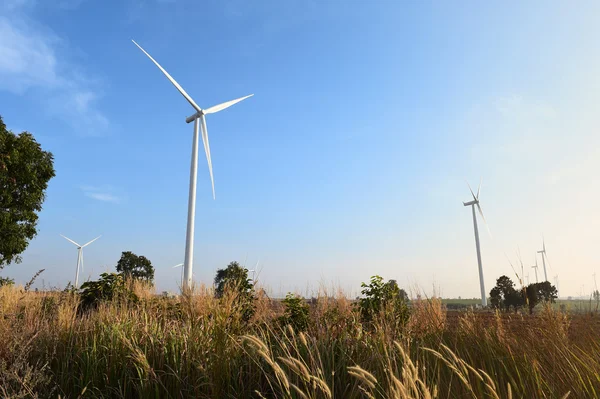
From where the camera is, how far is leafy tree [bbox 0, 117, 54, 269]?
2112 centimetres

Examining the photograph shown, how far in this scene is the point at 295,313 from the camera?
29.0ft

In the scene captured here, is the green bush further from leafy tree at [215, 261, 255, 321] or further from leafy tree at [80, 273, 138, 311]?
leafy tree at [80, 273, 138, 311]

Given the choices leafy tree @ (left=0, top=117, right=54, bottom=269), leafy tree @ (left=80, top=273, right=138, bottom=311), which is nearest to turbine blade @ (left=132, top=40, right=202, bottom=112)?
leafy tree @ (left=0, top=117, right=54, bottom=269)

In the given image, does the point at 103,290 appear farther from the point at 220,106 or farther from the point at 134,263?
the point at 134,263

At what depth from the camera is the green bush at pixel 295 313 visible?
8531mm

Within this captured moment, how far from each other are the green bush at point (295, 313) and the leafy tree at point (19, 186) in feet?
58.6

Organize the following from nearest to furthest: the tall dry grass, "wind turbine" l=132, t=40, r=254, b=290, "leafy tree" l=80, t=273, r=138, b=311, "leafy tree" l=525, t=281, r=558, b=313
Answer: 1. the tall dry grass
2. "leafy tree" l=525, t=281, r=558, b=313
3. "leafy tree" l=80, t=273, r=138, b=311
4. "wind turbine" l=132, t=40, r=254, b=290

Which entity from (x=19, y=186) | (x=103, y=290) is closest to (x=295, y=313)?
(x=103, y=290)

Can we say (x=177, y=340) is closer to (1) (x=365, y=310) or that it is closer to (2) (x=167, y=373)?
(2) (x=167, y=373)

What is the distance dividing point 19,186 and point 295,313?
65.1 feet

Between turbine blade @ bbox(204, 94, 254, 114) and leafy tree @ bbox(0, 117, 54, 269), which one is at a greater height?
turbine blade @ bbox(204, 94, 254, 114)

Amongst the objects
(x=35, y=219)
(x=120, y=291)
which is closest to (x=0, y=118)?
(x=35, y=219)

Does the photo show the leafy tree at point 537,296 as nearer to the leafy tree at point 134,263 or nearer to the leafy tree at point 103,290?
the leafy tree at point 103,290

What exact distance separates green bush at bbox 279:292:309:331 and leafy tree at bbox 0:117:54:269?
17847 mm
